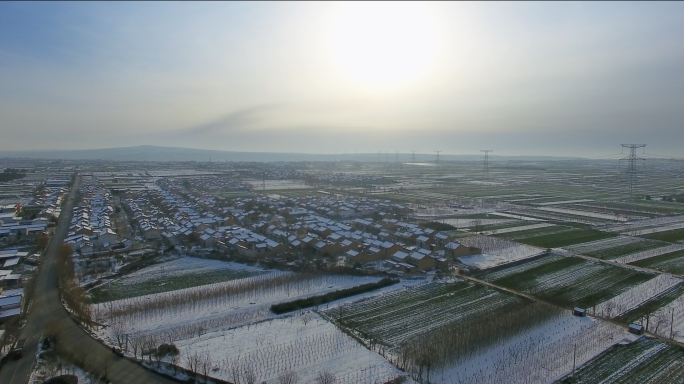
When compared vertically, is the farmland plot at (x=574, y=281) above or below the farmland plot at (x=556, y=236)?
below

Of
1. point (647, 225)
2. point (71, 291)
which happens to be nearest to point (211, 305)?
point (71, 291)

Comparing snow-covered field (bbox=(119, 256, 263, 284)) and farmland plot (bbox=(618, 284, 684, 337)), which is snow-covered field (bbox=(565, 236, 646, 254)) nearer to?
farmland plot (bbox=(618, 284, 684, 337))

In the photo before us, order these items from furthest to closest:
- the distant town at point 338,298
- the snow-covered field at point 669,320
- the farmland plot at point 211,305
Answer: the farmland plot at point 211,305 → the snow-covered field at point 669,320 → the distant town at point 338,298

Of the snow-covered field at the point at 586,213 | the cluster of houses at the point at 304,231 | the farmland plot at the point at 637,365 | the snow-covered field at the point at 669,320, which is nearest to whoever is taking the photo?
the farmland plot at the point at 637,365

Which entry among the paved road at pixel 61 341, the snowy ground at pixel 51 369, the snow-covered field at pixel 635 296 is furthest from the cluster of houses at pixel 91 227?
the snow-covered field at pixel 635 296

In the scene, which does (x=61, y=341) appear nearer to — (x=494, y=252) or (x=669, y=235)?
(x=494, y=252)

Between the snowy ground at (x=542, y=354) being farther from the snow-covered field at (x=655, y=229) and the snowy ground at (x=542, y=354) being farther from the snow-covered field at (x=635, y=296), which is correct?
the snow-covered field at (x=655, y=229)

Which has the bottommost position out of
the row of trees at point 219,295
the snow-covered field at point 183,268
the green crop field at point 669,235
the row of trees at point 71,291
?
the row of trees at point 219,295

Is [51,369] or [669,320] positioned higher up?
[669,320]
